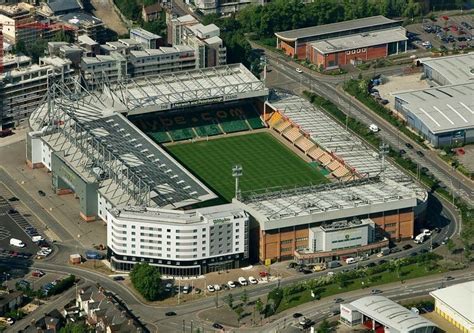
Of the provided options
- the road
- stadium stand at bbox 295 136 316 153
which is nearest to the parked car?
stadium stand at bbox 295 136 316 153

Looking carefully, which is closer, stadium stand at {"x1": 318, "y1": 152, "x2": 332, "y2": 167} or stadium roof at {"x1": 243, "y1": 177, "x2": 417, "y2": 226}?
stadium roof at {"x1": 243, "y1": 177, "x2": 417, "y2": 226}

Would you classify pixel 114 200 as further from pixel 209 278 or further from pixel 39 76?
pixel 39 76

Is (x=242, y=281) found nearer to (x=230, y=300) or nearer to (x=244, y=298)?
(x=244, y=298)

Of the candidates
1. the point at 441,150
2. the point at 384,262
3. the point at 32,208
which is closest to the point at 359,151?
the point at 441,150

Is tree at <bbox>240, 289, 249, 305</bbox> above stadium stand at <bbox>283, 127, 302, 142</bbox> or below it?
below

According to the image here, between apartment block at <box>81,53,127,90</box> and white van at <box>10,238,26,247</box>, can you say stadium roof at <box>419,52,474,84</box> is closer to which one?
apartment block at <box>81,53,127,90</box>

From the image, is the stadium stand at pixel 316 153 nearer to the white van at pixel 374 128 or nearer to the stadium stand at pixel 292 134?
the stadium stand at pixel 292 134

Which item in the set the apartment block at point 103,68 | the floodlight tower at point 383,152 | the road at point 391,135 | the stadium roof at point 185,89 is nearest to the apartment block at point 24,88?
the apartment block at point 103,68
